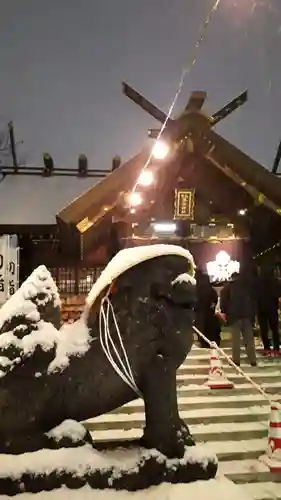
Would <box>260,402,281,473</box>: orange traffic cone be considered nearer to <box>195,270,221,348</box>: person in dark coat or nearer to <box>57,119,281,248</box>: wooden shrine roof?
<box>195,270,221,348</box>: person in dark coat

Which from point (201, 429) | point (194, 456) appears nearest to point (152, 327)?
point (194, 456)

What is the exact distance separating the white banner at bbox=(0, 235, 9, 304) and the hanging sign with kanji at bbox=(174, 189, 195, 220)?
4456 millimetres

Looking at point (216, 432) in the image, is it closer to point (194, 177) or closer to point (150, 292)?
point (150, 292)

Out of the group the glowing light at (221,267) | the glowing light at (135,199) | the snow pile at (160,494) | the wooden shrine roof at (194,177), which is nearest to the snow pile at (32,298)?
the snow pile at (160,494)

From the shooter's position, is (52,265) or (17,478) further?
(52,265)

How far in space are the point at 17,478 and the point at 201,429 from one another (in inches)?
164

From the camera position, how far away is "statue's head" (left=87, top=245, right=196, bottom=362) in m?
3.59

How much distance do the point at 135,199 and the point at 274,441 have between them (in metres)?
6.51

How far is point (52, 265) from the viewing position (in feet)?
45.9

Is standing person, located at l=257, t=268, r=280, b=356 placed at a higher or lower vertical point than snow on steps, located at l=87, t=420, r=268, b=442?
higher

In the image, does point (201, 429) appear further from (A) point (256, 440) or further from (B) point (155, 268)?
(B) point (155, 268)

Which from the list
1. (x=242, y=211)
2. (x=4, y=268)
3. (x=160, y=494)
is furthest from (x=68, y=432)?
(x=4, y=268)

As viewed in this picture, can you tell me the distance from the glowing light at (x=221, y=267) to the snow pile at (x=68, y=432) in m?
Answer: 10.9

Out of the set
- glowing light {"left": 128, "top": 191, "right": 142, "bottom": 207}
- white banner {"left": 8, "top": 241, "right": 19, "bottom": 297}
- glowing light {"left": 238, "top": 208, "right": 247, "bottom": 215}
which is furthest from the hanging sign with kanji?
white banner {"left": 8, "top": 241, "right": 19, "bottom": 297}
